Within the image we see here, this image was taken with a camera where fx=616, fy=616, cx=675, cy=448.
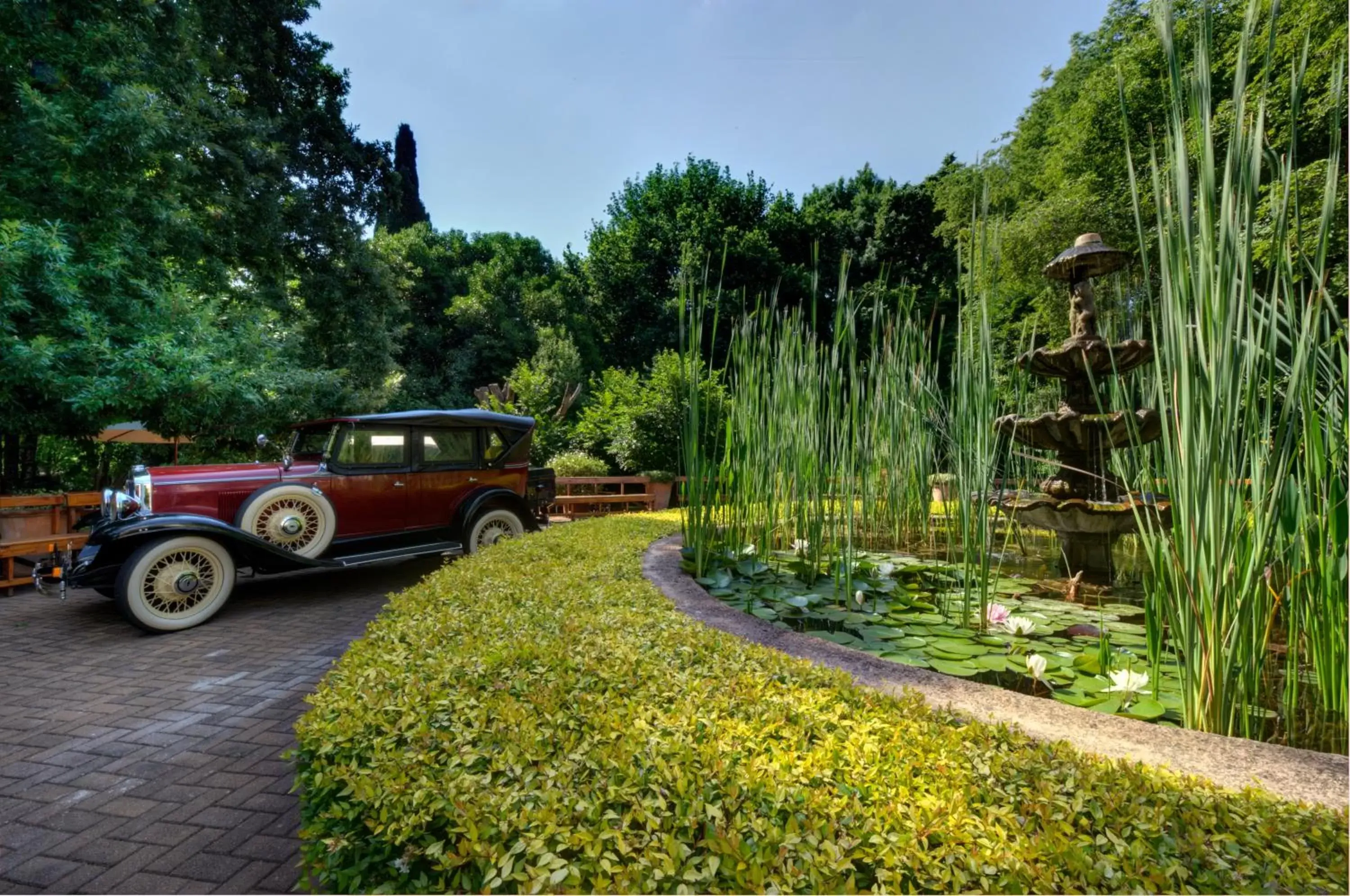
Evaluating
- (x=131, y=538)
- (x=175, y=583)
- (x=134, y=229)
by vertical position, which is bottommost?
(x=175, y=583)

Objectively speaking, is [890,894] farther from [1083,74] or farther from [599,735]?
[1083,74]

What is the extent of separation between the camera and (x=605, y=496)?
25.3 ft

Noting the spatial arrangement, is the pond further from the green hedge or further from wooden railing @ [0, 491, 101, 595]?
wooden railing @ [0, 491, 101, 595]

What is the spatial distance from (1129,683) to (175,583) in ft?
13.8

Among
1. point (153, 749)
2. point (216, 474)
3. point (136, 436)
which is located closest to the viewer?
point (153, 749)

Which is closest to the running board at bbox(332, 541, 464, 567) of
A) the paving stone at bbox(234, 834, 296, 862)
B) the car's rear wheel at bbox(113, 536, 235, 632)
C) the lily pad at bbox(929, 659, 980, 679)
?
the car's rear wheel at bbox(113, 536, 235, 632)

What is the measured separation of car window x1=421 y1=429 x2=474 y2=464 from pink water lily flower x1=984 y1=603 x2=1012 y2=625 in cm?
387

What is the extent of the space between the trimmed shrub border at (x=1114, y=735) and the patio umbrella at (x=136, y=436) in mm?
6279

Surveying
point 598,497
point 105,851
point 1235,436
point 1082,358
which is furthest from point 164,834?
point 598,497

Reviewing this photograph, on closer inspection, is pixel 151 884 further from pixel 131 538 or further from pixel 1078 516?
pixel 1078 516

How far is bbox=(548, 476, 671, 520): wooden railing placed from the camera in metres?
7.73

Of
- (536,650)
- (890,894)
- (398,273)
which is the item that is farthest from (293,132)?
(890,894)

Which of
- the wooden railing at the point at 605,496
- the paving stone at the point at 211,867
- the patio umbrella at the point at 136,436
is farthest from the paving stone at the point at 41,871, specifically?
the wooden railing at the point at 605,496

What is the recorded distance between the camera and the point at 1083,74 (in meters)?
12.4
